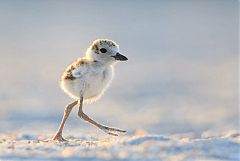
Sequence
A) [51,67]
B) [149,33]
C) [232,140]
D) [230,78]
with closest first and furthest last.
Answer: [232,140] → [230,78] → [51,67] → [149,33]

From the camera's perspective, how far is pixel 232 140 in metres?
6.62

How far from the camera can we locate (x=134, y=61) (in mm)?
20578

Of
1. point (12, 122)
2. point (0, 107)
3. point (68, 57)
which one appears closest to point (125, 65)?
point (68, 57)

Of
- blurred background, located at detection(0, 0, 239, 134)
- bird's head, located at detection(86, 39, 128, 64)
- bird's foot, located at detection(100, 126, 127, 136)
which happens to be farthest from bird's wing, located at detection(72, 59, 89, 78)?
blurred background, located at detection(0, 0, 239, 134)

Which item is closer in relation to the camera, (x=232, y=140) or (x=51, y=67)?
(x=232, y=140)

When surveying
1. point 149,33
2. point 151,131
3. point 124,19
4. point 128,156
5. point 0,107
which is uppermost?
point 124,19

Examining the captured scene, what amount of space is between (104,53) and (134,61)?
12.9 m

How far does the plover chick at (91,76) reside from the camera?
24.4 ft

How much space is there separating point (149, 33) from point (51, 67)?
338 inches

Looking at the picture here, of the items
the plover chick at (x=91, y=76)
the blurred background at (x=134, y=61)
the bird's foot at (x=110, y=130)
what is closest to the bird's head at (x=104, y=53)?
the plover chick at (x=91, y=76)

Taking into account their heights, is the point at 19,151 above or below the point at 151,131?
below

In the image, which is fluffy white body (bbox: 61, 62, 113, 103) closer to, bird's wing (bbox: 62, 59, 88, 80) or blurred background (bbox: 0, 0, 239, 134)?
bird's wing (bbox: 62, 59, 88, 80)

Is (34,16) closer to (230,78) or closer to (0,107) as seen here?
(230,78)

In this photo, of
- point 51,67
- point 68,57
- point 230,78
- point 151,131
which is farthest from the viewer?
point 68,57
